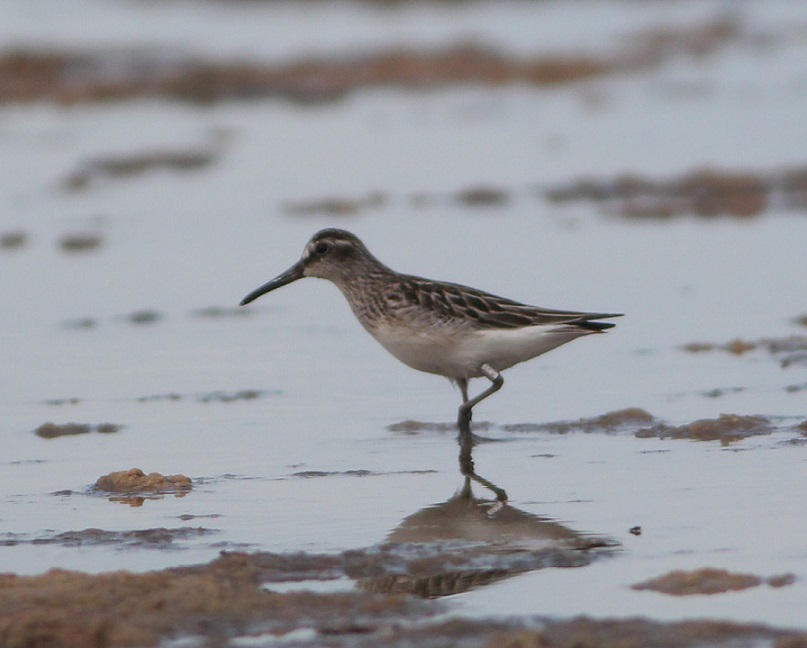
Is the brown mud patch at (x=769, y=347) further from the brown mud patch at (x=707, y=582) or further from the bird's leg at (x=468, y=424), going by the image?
the brown mud patch at (x=707, y=582)

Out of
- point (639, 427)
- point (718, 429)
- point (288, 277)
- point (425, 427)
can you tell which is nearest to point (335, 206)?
point (288, 277)

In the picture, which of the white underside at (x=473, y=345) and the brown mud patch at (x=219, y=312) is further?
the brown mud patch at (x=219, y=312)

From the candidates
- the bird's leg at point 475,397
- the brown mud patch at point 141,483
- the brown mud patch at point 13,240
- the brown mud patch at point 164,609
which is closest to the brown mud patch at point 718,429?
the bird's leg at point 475,397

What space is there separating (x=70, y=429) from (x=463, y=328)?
7.56 feet

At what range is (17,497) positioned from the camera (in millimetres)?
7988

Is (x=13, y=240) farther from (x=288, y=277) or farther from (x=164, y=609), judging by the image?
(x=164, y=609)

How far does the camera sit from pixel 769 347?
10805mm

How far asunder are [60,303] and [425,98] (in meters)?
15.7

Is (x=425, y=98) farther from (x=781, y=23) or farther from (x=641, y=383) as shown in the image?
(x=641, y=383)

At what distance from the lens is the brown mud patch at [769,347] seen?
34.7ft

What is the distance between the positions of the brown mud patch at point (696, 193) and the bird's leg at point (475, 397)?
7846 mm

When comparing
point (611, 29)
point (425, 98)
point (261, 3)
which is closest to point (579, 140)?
point (425, 98)

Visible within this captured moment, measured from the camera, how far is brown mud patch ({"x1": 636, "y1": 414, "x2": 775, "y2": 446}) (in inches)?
340

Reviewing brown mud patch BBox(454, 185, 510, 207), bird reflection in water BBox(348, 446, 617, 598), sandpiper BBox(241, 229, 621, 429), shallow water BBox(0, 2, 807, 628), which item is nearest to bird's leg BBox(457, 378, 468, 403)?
sandpiper BBox(241, 229, 621, 429)
